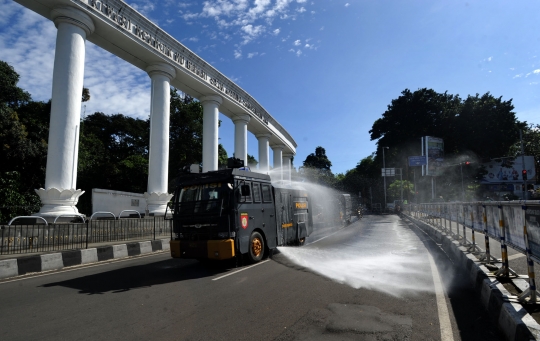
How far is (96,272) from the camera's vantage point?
8.58 metres

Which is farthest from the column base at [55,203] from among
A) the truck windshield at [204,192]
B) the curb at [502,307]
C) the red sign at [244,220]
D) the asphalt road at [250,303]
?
the curb at [502,307]

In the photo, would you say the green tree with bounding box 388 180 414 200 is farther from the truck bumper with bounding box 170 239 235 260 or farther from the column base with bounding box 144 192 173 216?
the truck bumper with bounding box 170 239 235 260

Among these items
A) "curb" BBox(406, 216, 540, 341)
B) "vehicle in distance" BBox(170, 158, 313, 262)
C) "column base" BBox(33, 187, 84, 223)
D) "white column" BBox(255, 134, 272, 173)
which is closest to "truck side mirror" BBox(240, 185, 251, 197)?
"vehicle in distance" BBox(170, 158, 313, 262)

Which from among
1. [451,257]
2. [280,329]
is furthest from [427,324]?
[451,257]

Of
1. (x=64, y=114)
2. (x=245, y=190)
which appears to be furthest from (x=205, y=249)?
(x=64, y=114)

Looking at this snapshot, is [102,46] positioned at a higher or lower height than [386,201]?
higher

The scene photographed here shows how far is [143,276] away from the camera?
25.5ft

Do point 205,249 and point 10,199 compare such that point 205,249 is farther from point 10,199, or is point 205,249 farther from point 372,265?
point 10,199

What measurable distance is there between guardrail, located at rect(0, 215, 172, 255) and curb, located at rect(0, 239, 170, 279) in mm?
596

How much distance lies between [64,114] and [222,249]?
10683 mm

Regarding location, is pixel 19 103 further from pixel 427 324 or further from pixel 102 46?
pixel 427 324

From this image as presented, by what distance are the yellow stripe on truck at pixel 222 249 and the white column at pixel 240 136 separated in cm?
2047

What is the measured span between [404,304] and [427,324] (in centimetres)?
83

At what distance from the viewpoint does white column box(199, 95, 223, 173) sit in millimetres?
23266
